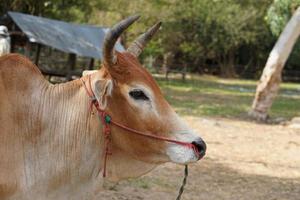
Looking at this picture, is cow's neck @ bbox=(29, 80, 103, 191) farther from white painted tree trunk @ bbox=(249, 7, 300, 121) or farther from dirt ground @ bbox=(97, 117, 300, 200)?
white painted tree trunk @ bbox=(249, 7, 300, 121)

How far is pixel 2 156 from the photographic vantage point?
10.3 feet

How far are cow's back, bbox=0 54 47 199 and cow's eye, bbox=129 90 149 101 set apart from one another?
549mm

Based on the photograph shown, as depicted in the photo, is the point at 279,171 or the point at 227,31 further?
the point at 227,31

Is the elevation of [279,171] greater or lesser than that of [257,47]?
greater

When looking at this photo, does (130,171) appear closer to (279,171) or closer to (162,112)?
(162,112)

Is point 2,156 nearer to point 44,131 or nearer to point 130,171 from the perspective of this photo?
point 44,131

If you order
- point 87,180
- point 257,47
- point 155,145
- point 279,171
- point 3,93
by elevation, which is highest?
point 3,93

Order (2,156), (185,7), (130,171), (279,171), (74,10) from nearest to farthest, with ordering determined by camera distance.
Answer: (2,156) < (130,171) < (279,171) < (74,10) < (185,7)

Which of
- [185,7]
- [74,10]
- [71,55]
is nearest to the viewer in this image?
[71,55]

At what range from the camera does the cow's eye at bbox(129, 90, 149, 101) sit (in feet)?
10.8

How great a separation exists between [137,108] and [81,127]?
345 millimetres

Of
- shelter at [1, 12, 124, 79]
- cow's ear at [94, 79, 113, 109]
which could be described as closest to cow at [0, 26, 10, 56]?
cow's ear at [94, 79, 113, 109]

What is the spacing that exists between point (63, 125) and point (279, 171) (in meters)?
6.47

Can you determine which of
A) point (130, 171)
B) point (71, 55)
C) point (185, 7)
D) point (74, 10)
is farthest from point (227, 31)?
point (130, 171)
